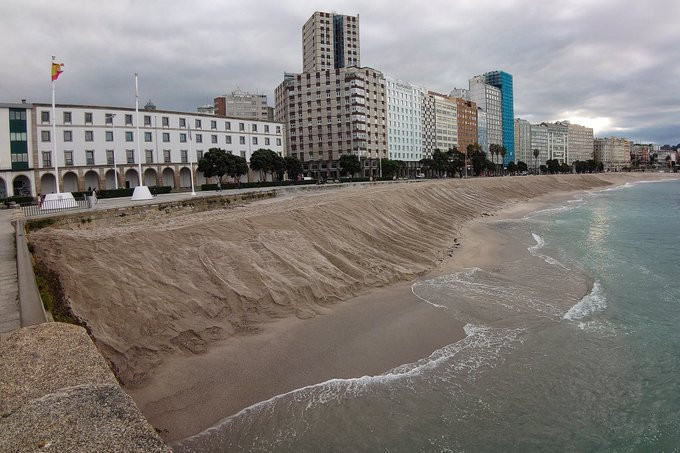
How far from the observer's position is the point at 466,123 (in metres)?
183

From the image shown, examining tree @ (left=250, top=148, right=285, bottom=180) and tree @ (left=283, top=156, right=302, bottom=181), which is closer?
tree @ (left=250, top=148, right=285, bottom=180)

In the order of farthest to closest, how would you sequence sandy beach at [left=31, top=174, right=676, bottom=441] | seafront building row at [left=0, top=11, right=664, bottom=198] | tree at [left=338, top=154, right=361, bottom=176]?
Result: tree at [left=338, top=154, right=361, bottom=176] → seafront building row at [left=0, top=11, right=664, bottom=198] → sandy beach at [left=31, top=174, right=676, bottom=441]

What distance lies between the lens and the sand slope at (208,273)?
37.2 feet

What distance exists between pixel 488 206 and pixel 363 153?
7712 cm

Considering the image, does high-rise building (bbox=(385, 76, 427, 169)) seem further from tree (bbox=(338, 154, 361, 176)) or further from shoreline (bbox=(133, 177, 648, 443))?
shoreline (bbox=(133, 177, 648, 443))

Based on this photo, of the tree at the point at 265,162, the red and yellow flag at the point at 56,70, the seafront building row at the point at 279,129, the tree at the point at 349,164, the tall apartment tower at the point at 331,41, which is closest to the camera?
the red and yellow flag at the point at 56,70

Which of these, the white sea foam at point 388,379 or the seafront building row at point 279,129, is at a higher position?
the seafront building row at point 279,129

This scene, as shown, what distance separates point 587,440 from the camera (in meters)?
7.72

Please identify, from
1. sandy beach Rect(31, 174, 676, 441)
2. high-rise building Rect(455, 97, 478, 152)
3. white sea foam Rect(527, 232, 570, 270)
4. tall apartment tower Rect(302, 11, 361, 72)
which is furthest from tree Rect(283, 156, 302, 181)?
high-rise building Rect(455, 97, 478, 152)

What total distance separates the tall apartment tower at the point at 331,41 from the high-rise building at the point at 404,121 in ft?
104

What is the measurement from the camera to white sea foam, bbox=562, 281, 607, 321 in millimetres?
13906

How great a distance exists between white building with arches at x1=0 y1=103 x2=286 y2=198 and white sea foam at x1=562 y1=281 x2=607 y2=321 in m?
52.4

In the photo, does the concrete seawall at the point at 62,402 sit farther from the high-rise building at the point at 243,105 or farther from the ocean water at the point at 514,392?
the high-rise building at the point at 243,105

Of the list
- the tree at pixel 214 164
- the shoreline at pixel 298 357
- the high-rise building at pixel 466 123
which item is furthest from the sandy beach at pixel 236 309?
the high-rise building at pixel 466 123
